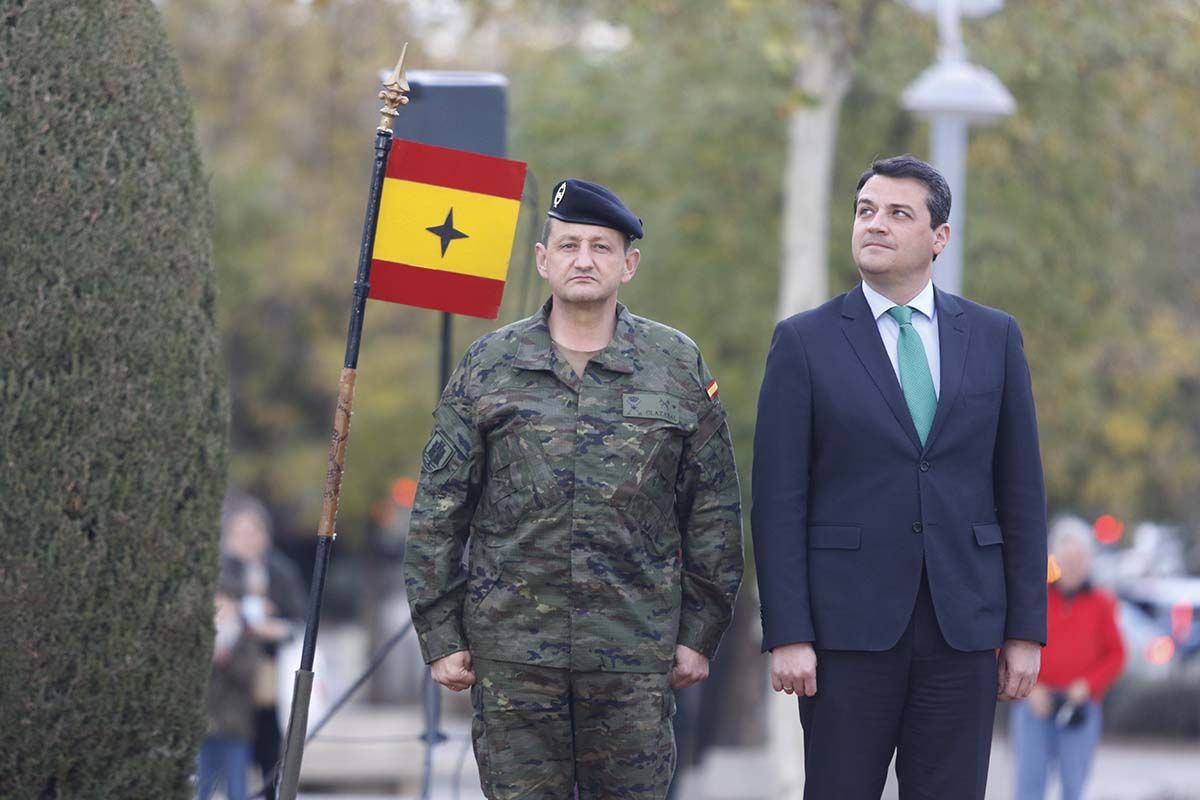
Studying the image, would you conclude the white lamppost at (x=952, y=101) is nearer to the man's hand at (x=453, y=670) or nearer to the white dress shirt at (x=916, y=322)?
the white dress shirt at (x=916, y=322)

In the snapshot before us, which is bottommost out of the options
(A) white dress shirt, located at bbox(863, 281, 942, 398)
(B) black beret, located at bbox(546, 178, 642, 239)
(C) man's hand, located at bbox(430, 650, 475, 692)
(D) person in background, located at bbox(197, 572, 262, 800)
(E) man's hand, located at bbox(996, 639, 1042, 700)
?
(D) person in background, located at bbox(197, 572, 262, 800)

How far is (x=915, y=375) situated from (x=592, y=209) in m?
0.97

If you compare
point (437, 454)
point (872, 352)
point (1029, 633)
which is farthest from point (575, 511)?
point (1029, 633)

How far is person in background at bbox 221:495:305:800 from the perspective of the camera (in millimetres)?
9281

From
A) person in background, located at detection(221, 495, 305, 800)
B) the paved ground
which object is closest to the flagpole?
person in background, located at detection(221, 495, 305, 800)

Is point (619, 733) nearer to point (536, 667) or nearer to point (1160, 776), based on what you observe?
point (536, 667)

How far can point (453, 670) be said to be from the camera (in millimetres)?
4738

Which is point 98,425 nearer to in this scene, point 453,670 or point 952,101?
point 453,670

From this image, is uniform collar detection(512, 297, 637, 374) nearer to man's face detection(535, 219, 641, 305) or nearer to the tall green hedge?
man's face detection(535, 219, 641, 305)

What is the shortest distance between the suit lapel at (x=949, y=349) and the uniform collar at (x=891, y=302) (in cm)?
3

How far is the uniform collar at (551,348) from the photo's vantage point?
15.8ft

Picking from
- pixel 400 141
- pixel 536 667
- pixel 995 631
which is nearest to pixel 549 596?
pixel 536 667

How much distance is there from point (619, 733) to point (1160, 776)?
12931mm

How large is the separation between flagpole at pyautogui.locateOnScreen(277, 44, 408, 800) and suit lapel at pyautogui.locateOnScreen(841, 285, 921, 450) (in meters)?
1.41
